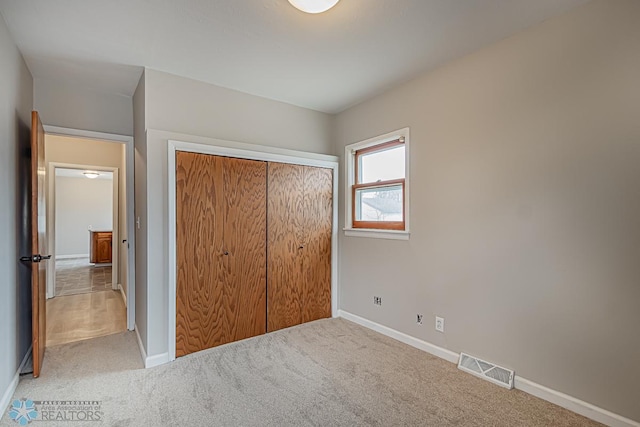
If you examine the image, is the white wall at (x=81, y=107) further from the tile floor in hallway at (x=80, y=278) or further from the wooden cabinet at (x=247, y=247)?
the tile floor in hallway at (x=80, y=278)

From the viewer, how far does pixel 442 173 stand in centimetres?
271

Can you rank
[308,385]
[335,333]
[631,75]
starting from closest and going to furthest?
[631,75]
[308,385]
[335,333]

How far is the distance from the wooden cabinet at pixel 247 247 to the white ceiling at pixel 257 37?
87cm

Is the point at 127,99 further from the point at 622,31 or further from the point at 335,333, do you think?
the point at 622,31

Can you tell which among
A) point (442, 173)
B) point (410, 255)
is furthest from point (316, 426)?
point (442, 173)

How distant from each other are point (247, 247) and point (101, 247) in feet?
22.4

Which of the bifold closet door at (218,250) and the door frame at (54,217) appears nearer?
the bifold closet door at (218,250)

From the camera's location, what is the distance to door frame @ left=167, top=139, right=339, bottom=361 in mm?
2654

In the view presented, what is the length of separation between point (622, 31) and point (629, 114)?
48cm

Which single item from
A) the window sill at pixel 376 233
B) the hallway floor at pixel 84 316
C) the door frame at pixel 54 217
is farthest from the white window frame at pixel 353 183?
the door frame at pixel 54 217

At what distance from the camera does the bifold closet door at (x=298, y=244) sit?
330 cm

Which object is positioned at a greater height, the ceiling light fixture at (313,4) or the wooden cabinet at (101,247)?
the ceiling light fixture at (313,4)

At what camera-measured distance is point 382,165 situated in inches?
134

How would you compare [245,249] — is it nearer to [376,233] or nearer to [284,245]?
[284,245]
